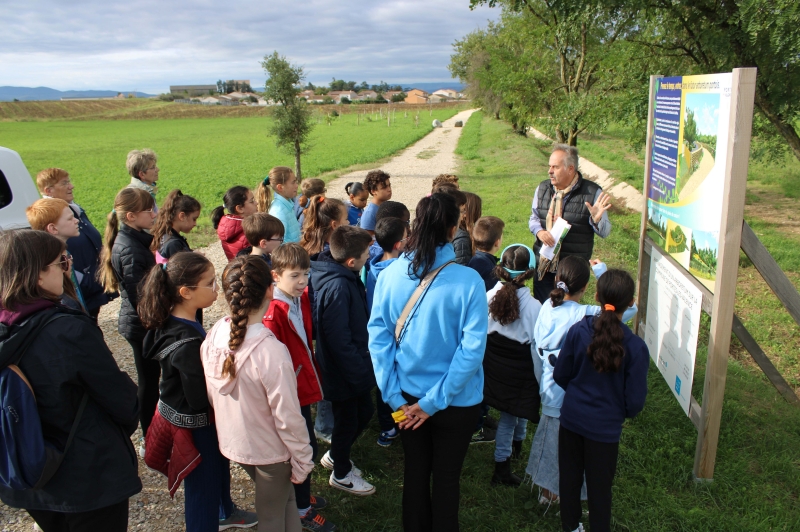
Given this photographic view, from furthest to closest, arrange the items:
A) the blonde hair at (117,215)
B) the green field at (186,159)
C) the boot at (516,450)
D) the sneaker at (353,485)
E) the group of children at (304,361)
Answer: the green field at (186,159), the boot at (516,450), the blonde hair at (117,215), the sneaker at (353,485), the group of children at (304,361)

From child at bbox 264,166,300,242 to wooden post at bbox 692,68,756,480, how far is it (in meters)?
4.12

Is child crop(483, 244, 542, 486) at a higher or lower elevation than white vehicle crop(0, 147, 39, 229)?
lower

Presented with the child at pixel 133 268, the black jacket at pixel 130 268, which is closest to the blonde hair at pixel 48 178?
the child at pixel 133 268

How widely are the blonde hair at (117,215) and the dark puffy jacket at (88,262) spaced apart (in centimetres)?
29

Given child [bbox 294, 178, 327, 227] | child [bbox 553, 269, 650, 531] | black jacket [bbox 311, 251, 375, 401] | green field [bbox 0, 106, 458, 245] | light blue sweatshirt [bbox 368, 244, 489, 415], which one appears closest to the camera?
light blue sweatshirt [bbox 368, 244, 489, 415]

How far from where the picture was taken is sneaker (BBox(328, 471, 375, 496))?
11.8 ft

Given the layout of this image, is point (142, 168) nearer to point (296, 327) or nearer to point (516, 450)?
point (296, 327)

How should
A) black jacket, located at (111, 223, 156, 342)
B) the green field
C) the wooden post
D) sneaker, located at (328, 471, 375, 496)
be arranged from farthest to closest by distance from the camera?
the green field < black jacket, located at (111, 223, 156, 342) < sneaker, located at (328, 471, 375, 496) < the wooden post

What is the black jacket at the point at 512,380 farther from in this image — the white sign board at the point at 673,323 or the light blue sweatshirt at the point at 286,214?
the light blue sweatshirt at the point at 286,214

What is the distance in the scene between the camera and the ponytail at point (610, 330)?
2.71m

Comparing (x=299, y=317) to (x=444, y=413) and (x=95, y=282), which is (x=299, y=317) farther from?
(x=95, y=282)

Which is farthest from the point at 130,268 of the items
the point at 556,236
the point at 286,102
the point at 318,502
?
the point at 286,102

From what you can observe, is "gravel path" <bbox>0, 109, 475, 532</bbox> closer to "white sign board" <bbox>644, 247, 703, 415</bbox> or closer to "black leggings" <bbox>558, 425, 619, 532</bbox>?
"black leggings" <bbox>558, 425, 619, 532</bbox>

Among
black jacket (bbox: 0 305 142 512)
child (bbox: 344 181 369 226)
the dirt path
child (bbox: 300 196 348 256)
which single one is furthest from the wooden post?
the dirt path
